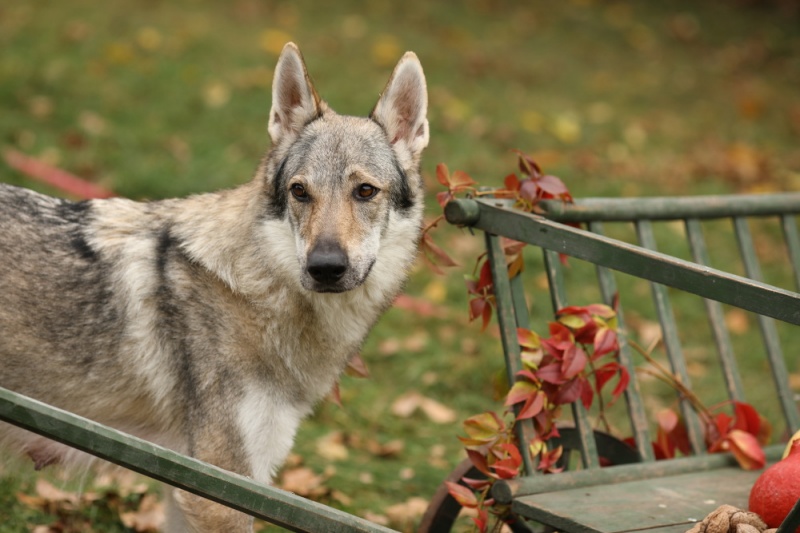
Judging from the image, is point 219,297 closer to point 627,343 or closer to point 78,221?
point 78,221

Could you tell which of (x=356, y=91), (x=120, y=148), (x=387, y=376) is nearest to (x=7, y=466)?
(x=387, y=376)

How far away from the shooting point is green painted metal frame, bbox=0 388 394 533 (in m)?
2.31

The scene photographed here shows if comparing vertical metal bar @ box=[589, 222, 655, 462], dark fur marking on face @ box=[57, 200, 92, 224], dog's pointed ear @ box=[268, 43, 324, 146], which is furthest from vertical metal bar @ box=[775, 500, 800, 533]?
dark fur marking on face @ box=[57, 200, 92, 224]

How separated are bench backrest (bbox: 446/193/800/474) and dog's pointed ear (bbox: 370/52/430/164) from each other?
0.35 metres

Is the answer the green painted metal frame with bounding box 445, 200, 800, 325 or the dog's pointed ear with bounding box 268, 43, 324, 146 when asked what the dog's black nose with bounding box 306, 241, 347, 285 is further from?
the dog's pointed ear with bounding box 268, 43, 324, 146

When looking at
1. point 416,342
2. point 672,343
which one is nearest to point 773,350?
point 672,343

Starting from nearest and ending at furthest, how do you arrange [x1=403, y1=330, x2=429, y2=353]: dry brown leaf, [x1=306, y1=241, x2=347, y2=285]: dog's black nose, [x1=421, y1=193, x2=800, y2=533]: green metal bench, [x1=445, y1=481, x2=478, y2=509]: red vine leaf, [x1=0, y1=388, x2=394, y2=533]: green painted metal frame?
[x1=0, y1=388, x2=394, y2=533]: green painted metal frame
[x1=421, y1=193, x2=800, y2=533]: green metal bench
[x1=306, y1=241, x2=347, y2=285]: dog's black nose
[x1=445, y1=481, x2=478, y2=509]: red vine leaf
[x1=403, y1=330, x2=429, y2=353]: dry brown leaf

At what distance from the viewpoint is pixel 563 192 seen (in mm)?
3639

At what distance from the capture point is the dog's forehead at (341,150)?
339 cm

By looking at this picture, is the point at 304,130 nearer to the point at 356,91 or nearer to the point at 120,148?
the point at 120,148

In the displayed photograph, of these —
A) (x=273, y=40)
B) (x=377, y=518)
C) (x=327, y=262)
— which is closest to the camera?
(x=327, y=262)

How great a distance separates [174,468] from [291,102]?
5.58 ft

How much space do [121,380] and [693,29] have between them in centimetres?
1222

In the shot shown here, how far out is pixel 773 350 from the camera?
4.26m
